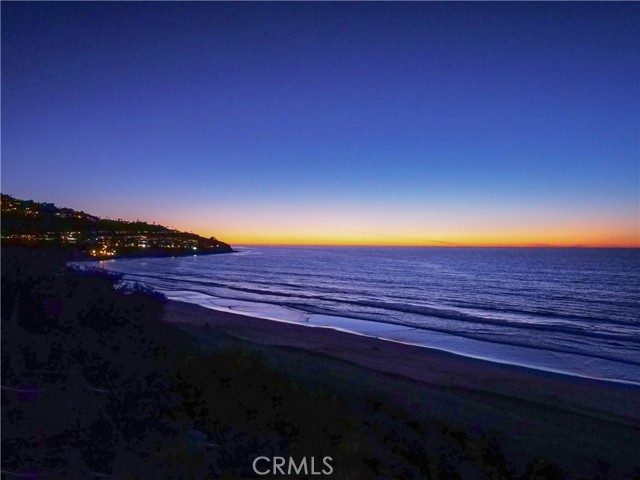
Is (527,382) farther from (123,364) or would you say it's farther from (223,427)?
(123,364)

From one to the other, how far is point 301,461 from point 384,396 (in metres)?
5.66

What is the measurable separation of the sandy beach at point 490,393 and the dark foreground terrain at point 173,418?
0.30 feet

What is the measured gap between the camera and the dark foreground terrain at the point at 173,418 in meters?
4.14

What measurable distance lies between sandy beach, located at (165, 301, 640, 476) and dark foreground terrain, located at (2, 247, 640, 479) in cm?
9

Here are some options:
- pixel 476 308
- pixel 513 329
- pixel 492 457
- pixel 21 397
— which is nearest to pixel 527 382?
pixel 492 457

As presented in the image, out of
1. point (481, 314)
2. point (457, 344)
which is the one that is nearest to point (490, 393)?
point (457, 344)

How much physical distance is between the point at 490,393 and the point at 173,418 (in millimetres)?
9299

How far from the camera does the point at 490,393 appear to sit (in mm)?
11617

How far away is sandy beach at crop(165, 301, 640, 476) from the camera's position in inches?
332

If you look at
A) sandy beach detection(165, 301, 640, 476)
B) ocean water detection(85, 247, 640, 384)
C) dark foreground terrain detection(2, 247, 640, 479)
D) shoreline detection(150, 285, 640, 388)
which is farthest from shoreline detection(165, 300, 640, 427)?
dark foreground terrain detection(2, 247, 640, 479)

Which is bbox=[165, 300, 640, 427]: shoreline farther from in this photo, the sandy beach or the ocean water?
the ocean water

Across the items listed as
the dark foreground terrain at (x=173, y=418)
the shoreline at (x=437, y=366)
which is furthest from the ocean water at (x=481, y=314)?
the dark foreground terrain at (x=173, y=418)

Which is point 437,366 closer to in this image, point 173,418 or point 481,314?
point 173,418

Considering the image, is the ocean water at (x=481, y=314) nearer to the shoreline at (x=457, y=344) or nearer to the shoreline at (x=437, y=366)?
the shoreline at (x=457, y=344)
